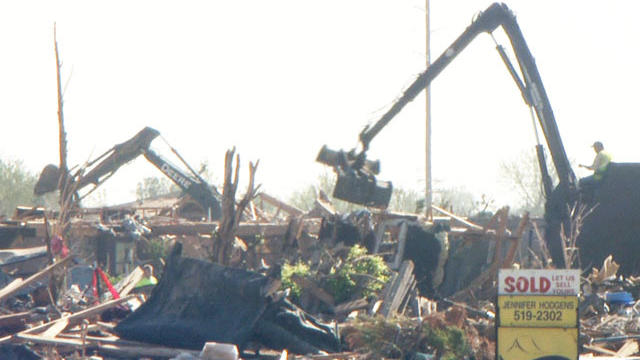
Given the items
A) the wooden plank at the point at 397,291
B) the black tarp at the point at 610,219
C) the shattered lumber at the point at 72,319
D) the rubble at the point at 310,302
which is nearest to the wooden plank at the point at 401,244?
the rubble at the point at 310,302

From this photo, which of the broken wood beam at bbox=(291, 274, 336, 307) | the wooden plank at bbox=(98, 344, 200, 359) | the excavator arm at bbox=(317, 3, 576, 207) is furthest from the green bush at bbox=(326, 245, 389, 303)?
the excavator arm at bbox=(317, 3, 576, 207)

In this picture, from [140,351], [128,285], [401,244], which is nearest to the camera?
[140,351]

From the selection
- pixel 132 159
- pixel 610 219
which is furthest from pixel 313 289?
pixel 132 159

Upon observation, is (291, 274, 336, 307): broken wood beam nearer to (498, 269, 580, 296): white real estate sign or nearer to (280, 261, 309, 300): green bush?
(280, 261, 309, 300): green bush

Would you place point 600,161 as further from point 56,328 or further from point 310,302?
point 56,328

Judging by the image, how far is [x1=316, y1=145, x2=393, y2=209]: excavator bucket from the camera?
66.0 ft

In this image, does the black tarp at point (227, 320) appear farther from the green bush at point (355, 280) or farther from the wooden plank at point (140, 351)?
the green bush at point (355, 280)

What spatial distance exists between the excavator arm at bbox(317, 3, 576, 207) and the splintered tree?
616 centimetres

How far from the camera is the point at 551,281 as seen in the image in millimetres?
8102

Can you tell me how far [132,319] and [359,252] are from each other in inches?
169

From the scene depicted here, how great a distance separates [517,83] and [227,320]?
36.1 feet

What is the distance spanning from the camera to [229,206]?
1398 centimetres

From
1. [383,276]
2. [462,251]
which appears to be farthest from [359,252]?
[462,251]

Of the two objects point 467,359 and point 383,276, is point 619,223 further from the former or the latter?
point 467,359
